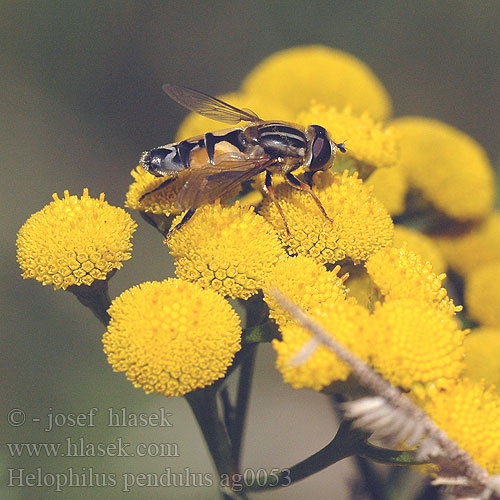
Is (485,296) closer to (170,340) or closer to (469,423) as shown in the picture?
(469,423)

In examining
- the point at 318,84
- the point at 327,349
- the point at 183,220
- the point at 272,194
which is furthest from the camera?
the point at 318,84

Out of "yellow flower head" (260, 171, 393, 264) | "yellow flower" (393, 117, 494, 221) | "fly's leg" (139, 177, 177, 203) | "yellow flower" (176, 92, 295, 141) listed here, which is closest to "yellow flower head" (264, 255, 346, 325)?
"yellow flower head" (260, 171, 393, 264)

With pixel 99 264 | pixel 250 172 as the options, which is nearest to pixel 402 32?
pixel 250 172

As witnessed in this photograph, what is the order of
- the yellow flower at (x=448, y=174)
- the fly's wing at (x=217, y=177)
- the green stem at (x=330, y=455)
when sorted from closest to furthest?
the green stem at (x=330, y=455) → the fly's wing at (x=217, y=177) → the yellow flower at (x=448, y=174)

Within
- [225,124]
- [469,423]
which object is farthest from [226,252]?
[225,124]

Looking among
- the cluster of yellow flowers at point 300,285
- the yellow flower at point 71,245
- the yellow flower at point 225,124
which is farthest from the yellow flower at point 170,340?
the yellow flower at point 225,124

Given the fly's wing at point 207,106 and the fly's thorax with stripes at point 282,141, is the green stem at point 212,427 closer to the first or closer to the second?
the fly's thorax with stripes at point 282,141

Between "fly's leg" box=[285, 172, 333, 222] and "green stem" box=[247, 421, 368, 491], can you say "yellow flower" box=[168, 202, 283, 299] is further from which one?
"green stem" box=[247, 421, 368, 491]
